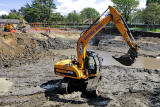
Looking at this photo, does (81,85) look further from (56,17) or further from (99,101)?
(56,17)

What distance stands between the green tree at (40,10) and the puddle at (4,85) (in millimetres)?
42960

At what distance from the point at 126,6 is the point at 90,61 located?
37229mm

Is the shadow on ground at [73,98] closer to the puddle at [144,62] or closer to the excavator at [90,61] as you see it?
the excavator at [90,61]

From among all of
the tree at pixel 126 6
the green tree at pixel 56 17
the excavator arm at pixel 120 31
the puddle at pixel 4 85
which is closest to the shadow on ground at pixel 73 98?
the excavator arm at pixel 120 31

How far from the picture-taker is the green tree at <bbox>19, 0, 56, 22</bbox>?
50.4m

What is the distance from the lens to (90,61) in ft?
26.8

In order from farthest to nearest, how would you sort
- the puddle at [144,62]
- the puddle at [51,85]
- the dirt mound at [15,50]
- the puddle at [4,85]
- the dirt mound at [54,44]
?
the dirt mound at [54,44] < the puddle at [144,62] < the dirt mound at [15,50] < the puddle at [51,85] < the puddle at [4,85]

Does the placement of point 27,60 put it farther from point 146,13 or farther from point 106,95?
point 146,13

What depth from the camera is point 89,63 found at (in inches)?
319

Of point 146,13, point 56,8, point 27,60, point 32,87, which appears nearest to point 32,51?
point 27,60

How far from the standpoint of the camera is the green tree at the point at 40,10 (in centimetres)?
5038

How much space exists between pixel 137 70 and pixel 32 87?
8121 millimetres

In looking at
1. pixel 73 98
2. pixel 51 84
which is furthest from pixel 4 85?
pixel 73 98

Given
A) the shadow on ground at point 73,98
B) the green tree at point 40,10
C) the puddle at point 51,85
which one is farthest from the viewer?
the green tree at point 40,10
